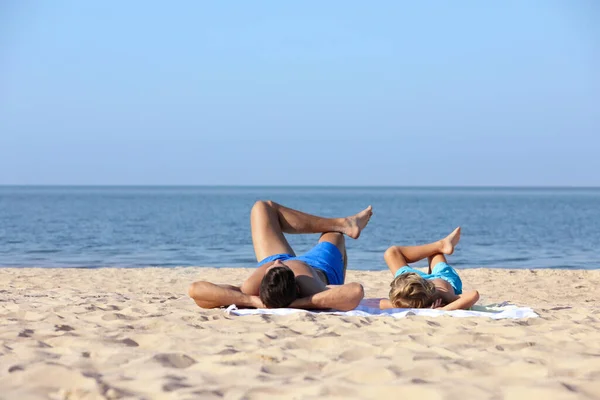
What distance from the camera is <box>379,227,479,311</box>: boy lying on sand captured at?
621cm

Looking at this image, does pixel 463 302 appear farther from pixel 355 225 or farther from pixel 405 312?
pixel 355 225

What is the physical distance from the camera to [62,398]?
3.28 metres

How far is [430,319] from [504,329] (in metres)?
0.64

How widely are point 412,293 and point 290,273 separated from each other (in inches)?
47.2

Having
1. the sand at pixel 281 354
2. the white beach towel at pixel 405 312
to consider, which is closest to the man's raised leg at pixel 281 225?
the white beach towel at pixel 405 312

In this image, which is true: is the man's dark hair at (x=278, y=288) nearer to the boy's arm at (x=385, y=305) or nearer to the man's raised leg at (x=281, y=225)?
the man's raised leg at (x=281, y=225)

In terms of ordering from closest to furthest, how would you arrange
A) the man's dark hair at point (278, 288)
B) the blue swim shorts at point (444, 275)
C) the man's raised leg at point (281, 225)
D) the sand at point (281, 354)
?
1. the sand at point (281, 354)
2. the man's dark hair at point (278, 288)
3. the man's raised leg at point (281, 225)
4. the blue swim shorts at point (444, 275)

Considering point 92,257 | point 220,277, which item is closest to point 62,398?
point 220,277

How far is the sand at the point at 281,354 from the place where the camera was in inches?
132

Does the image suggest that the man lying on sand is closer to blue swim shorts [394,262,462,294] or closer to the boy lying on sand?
the boy lying on sand

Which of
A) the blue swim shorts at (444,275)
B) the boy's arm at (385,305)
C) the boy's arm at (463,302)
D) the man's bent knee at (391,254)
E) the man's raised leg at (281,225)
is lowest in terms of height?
the boy's arm at (385,305)

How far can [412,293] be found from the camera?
621 cm

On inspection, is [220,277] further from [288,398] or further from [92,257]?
[288,398]

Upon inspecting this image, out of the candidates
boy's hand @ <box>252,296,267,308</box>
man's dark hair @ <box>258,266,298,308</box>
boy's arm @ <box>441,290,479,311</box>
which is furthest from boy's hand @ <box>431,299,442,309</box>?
boy's hand @ <box>252,296,267,308</box>
